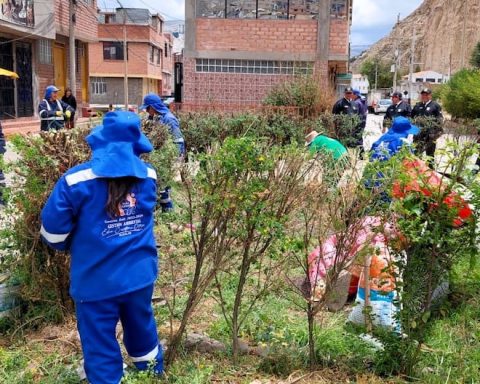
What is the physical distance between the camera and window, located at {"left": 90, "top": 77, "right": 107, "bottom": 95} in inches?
1976

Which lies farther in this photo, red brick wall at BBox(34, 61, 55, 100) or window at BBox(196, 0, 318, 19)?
red brick wall at BBox(34, 61, 55, 100)

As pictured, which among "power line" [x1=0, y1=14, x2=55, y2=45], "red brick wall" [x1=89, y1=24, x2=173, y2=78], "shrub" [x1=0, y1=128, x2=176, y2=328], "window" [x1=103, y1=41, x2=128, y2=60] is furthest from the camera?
"window" [x1=103, y1=41, x2=128, y2=60]

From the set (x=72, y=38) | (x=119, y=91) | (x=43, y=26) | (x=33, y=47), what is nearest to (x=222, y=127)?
(x=43, y=26)

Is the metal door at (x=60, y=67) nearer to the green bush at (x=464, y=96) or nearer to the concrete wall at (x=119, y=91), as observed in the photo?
the green bush at (x=464, y=96)

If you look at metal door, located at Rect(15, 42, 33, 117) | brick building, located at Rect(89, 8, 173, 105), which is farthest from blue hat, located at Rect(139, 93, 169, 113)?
brick building, located at Rect(89, 8, 173, 105)

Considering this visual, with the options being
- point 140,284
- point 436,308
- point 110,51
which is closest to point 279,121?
point 436,308

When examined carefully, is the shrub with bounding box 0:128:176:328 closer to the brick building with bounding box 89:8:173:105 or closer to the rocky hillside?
the brick building with bounding box 89:8:173:105

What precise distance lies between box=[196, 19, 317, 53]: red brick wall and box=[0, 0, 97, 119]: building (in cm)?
541

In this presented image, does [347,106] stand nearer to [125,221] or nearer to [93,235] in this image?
[125,221]

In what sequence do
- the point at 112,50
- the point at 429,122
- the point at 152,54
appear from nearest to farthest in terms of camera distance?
the point at 429,122
the point at 112,50
the point at 152,54

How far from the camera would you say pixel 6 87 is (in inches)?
680

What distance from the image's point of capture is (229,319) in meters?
3.41

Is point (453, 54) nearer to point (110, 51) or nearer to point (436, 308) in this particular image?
point (110, 51)

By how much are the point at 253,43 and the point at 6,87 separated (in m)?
8.01
